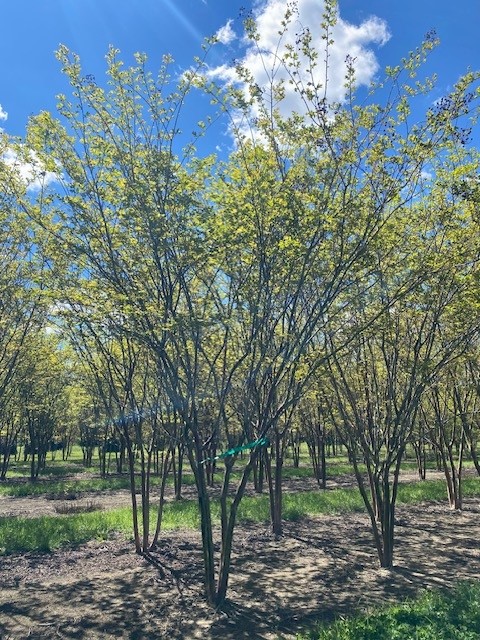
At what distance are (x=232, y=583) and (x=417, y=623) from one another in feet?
12.0

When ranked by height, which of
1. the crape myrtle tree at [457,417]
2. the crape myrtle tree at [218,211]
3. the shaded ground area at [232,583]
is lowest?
the shaded ground area at [232,583]

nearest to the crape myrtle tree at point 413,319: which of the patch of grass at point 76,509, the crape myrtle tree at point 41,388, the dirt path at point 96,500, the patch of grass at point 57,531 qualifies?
the patch of grass at point 57,531

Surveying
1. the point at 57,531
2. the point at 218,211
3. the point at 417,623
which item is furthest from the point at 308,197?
the point at 57,531

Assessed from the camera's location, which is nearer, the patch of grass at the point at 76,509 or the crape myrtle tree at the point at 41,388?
the patch of grass at the point at 76,509

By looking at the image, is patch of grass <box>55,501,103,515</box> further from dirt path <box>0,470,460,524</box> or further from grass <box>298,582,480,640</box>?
grass <box>298,582,480,640</box>

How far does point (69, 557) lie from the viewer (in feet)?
33.7

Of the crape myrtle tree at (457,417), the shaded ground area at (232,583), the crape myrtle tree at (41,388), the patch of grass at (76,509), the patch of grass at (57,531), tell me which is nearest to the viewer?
the shaded ground area at (232,583)

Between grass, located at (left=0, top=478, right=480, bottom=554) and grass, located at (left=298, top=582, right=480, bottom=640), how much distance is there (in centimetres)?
782

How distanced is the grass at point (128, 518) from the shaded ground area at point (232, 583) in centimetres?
75

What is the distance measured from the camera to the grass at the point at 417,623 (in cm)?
552

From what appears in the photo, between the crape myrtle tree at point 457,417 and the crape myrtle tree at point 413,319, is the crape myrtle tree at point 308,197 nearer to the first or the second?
the crape myrtle tree at point 413,319

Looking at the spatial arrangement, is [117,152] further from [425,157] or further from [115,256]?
[425,157]

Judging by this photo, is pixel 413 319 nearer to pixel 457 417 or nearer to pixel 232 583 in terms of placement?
pixel 232 583

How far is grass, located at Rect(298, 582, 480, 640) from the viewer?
5.52 m
